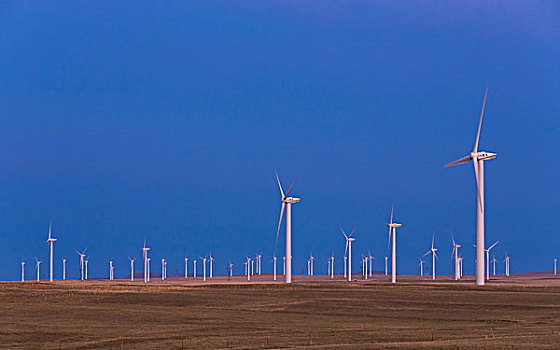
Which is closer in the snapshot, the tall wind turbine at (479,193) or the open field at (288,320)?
the open field at (288,320)

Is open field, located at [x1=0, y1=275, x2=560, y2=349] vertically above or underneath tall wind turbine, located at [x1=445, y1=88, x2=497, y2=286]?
underneath

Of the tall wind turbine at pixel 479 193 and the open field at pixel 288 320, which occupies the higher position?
the tall wind turbine at pixel 479 193

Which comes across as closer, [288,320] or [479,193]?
[288,320]

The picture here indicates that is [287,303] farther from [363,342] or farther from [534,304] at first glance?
[363,342]

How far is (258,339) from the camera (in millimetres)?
47094

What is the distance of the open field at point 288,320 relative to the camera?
147 feet

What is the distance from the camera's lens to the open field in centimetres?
4467

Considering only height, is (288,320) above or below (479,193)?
below

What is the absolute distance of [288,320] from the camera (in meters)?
63.1

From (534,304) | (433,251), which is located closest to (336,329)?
(534,304)

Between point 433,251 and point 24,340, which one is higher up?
point 433,251

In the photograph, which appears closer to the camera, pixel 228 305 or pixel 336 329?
pixel 336 329

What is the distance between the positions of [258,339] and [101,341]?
9.28 m

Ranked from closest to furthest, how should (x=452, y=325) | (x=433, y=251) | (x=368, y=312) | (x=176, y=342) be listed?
(x=176, y=342) → (x=452, y=325) → (x=368, y=312) → (x=433, y=251)
